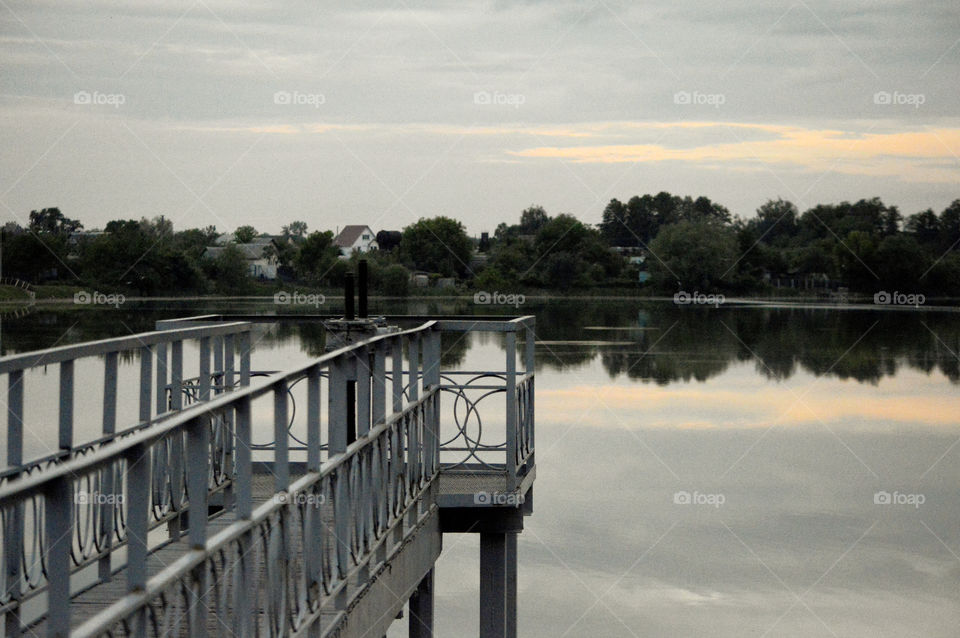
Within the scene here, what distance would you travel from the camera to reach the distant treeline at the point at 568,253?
54469 mm

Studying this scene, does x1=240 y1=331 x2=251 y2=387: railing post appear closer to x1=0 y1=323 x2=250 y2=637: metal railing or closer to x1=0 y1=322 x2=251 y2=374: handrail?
x1=0 y1=323 x2=250 y2=637: metal railing

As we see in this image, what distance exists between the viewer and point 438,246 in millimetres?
77562

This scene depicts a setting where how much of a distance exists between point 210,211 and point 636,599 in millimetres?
55354

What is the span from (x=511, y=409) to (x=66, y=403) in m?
3.79

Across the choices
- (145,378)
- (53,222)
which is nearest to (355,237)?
(53,222)

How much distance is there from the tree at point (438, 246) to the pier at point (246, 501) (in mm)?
59381

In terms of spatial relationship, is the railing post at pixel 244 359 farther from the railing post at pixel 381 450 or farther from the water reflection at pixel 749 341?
the water reflection at pixel 749 341

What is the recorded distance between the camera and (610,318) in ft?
254

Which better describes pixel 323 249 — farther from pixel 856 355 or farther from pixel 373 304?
pixel 856 355

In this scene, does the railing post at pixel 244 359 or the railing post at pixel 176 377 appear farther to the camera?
the railing post at pixel 244 359

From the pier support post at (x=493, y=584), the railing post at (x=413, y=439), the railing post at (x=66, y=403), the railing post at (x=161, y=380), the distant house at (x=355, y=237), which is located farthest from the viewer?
the distant house at (x=355, y=237)

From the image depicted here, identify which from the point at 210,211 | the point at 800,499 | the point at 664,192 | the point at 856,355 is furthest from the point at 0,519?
the point at 664,192

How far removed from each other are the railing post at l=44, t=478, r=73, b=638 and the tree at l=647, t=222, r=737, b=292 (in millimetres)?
85685

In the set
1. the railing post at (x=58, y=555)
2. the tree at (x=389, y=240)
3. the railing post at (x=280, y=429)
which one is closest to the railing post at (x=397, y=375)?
the railing post at (x=280, y=429)
